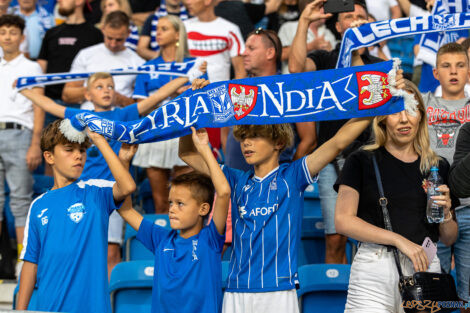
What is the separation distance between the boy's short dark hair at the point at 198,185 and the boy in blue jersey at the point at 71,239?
29 centimetres

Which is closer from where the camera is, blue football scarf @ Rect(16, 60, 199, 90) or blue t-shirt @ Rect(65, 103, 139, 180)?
blue t-shirt @ Rect(65, 103, 139, 180)

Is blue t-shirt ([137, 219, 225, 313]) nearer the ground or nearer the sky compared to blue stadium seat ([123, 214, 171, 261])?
nearer the ground

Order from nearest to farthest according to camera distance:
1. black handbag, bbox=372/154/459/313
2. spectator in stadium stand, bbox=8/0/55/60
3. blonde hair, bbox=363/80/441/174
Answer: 1. black handbag, bbox=372/154/459/313
2. blonde hair, bbox=363/80/441/174
3. spectator in stadium stand, bbox=8/0/55/60

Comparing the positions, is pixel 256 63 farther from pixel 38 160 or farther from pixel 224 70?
pixel 38 160

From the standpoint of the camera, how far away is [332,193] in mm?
5301

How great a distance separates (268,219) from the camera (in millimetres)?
3836

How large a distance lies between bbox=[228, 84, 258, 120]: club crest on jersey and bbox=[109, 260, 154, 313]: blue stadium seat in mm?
1381

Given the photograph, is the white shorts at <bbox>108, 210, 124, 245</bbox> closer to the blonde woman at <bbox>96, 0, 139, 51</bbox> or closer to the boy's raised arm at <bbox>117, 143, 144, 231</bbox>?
the boy's raised arm at <bbox>117, 143, 144, 231</bbox>

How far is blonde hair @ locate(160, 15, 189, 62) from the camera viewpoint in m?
6.47

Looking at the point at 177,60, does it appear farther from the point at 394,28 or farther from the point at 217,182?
the point at 217,182

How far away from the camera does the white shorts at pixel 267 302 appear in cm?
372

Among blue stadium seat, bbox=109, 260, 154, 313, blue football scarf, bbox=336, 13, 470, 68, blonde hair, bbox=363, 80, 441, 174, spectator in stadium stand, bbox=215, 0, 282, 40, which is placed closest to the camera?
blonde hair, bbox=363, 80, 441, 174

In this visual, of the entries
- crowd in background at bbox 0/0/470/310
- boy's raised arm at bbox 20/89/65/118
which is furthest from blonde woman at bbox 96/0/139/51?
boy's raised arm at bbox 20/89/65/118

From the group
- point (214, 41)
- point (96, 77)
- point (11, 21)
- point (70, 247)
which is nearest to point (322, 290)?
point (70, 247)
